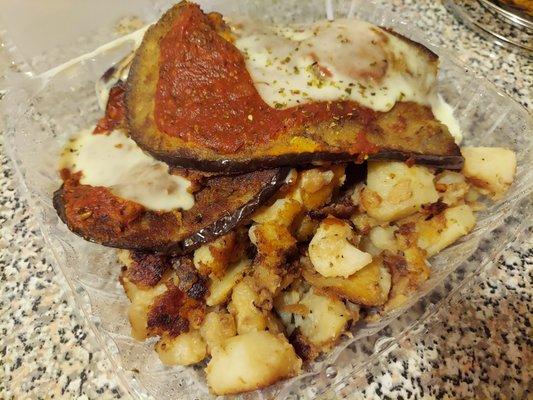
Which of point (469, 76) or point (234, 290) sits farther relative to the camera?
point (469, 76)

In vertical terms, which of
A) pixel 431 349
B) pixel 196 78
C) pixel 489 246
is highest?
pixel 196 78

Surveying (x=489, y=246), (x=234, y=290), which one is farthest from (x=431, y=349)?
(x=234, y=290)

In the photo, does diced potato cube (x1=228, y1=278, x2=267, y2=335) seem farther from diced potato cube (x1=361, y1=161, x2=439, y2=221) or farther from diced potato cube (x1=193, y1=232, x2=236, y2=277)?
diced potato cube (x1=361, y1=161, x2=439, y2=221)

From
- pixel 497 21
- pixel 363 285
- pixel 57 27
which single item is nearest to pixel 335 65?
pixel 363 285

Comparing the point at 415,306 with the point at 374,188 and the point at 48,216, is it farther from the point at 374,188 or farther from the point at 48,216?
the point at 48,216

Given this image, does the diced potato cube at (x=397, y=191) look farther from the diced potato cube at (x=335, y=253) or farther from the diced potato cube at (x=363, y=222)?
the diced potato cube at (x=335, y=253)

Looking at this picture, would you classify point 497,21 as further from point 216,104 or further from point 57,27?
point 57,27
